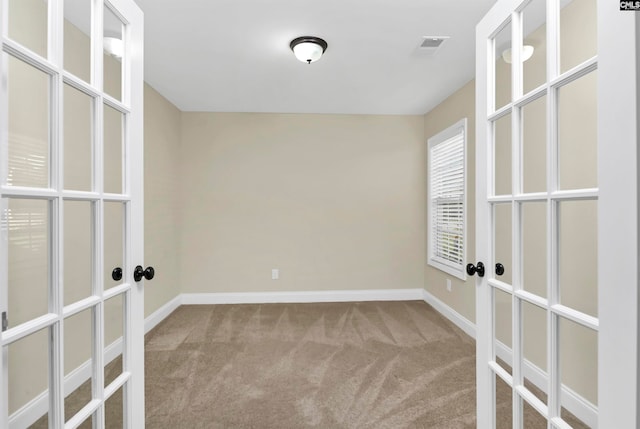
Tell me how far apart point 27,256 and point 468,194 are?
3380 millimetres

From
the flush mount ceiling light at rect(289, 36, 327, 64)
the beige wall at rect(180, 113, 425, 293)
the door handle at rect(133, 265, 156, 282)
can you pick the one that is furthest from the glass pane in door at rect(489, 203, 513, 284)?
the beige wall at rect(180, 113, 425, 293)

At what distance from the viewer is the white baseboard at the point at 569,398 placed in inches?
34.7

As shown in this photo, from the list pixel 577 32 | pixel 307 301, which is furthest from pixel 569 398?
pixel 307 301

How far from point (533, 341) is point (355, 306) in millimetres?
3088

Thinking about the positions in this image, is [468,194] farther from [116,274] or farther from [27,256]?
[27,256]

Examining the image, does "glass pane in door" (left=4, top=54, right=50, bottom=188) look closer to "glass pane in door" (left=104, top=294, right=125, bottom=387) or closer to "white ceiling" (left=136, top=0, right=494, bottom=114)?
"glass pane in door" (left=104, top=294, right=125, bottom=387)

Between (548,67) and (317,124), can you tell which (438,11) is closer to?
(548,67)

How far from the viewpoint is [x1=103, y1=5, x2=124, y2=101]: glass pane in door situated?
1.17 meters

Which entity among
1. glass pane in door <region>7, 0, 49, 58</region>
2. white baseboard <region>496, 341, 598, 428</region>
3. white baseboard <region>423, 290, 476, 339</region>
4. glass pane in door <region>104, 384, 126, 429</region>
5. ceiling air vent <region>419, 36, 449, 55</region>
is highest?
ceiling air vent <region>419, 36, 449, 55</region>

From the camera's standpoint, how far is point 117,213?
1.26 m

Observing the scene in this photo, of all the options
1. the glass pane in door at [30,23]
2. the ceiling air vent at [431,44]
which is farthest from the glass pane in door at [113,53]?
the ceiling air vent at [431,44]

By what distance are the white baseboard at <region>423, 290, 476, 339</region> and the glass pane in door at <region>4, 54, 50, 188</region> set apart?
3.35 meters

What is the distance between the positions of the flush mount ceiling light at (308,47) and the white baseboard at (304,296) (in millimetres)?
2879

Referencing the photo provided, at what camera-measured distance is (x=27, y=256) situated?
879 mm
